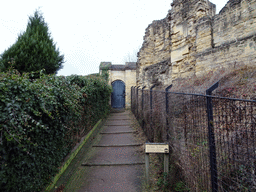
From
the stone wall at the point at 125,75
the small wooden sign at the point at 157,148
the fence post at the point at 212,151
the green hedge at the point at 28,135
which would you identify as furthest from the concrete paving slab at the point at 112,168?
the stone wall at the point at 125,75

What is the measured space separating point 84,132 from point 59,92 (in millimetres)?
2454

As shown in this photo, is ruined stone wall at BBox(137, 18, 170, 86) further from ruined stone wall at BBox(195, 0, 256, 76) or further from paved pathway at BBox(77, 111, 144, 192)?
paved pathway at BBox(77, 111, 144, 192)

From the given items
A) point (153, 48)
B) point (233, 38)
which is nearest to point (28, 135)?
point (233, 38)

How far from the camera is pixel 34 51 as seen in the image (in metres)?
10.4

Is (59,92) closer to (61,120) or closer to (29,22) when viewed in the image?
(61,120)

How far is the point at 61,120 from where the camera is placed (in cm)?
316

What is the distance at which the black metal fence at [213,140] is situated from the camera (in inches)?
61.0

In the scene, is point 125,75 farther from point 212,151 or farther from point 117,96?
point 212,151

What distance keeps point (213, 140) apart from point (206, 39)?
6194mm

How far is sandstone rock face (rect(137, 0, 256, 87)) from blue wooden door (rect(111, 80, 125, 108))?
13.3ft

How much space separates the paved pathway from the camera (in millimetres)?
3135

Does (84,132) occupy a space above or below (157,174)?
above

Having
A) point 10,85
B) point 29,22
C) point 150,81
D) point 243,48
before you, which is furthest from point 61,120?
point 29,22

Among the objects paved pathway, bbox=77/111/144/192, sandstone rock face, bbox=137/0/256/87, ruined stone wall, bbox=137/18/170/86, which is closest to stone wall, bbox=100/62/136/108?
ruined stone wall, bbox=137/18/170/86
